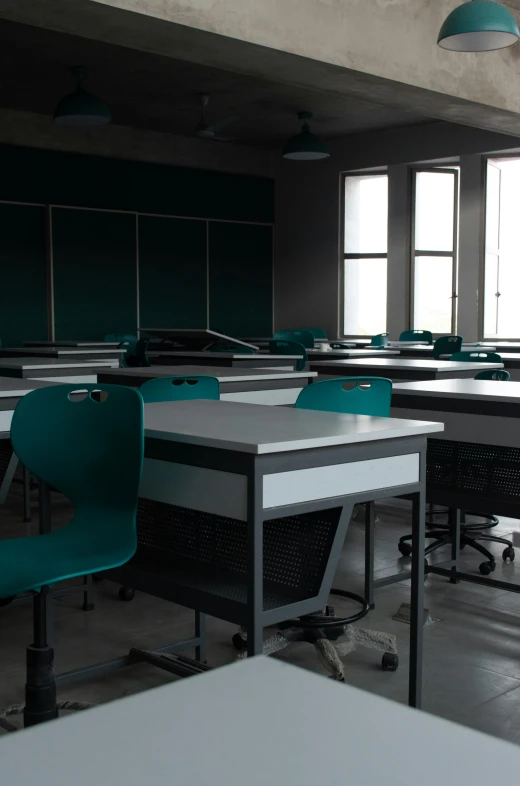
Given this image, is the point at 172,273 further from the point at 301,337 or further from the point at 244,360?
the point at 244,360

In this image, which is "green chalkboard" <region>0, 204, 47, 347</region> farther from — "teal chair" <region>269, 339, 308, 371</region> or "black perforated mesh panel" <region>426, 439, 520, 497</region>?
"black perforated mesh panel" <region>426, 439, 520, 497</region>

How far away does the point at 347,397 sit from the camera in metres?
3.29

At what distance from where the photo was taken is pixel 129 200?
12.3 m

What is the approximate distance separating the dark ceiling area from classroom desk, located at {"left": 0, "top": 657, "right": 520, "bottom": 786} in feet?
27.4

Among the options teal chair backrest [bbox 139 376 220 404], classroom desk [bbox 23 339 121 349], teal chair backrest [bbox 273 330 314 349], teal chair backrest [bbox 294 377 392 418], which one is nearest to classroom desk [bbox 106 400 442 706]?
teal chair backrest [bbox 294 377 392 418]

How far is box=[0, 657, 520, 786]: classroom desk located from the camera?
543mm

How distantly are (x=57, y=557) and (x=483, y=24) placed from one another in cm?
394

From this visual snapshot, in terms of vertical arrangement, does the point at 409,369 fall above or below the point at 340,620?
above

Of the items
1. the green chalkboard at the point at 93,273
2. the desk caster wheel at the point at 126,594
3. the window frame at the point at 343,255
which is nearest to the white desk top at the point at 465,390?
the desk caster wheel at the point at 126,594

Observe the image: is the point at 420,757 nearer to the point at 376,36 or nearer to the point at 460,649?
the point at 460,649

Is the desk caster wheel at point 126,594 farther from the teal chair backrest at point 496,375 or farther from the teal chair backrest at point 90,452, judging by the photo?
the teal chair backrest at point 496,375

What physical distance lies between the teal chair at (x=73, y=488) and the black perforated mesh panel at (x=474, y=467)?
1.51 m

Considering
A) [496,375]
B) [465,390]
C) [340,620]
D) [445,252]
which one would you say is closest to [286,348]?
[496,375]

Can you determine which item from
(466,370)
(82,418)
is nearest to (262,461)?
(82,418)
